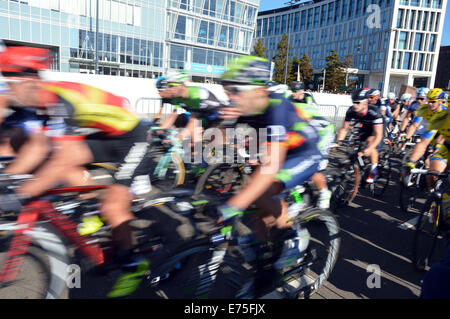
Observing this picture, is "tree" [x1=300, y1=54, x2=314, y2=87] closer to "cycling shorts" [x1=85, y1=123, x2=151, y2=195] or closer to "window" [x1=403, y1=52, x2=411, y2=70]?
"window" [x1=403, y1=52, x2=411, y2=70]

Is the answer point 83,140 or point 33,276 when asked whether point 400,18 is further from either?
point 33,276

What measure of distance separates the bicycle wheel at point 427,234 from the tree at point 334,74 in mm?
53136

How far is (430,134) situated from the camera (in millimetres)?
4930

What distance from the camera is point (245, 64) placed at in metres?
2.78

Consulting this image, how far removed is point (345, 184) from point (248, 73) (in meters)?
3.51

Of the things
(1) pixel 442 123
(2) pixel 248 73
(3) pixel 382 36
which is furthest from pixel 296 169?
(3) pixel 382 36

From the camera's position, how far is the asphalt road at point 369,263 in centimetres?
Result: 312

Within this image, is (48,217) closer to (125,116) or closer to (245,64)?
(125,116)

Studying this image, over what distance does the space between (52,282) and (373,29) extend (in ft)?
247

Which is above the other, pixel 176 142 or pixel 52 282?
pixel 176 142

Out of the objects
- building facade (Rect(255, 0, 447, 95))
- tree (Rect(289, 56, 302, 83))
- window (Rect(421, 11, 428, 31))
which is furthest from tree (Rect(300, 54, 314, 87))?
window (Rect(421, 11, 428, 31))
